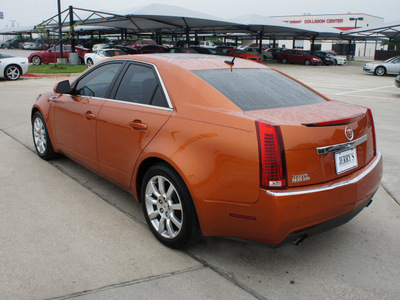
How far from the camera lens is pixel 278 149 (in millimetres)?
2477

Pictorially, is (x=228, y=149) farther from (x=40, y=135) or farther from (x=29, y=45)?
(x=29, y=45)

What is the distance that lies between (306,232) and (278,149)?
61 cm

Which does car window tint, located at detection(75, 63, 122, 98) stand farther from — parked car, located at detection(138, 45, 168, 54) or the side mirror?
parked car, located at detection(138, 45, 168, 54)

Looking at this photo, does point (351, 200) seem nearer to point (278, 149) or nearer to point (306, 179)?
point (306, 179)

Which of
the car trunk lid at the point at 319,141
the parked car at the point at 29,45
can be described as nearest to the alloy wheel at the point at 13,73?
the car trunk lid at the point at 319,141

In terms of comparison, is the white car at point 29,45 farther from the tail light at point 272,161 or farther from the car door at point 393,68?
the tail light at point 272,161

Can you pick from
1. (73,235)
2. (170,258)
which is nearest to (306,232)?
(170,258)

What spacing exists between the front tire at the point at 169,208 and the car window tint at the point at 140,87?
0.62 m

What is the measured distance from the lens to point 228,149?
2.61 metres

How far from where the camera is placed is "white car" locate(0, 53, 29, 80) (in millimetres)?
16403

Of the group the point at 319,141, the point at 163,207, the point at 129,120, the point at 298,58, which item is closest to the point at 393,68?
the point at 298,58

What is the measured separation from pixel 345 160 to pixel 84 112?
2664mm

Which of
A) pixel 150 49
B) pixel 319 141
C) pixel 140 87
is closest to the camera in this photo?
pixel 319 141

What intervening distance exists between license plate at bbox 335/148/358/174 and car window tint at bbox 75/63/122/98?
2.33 metres
